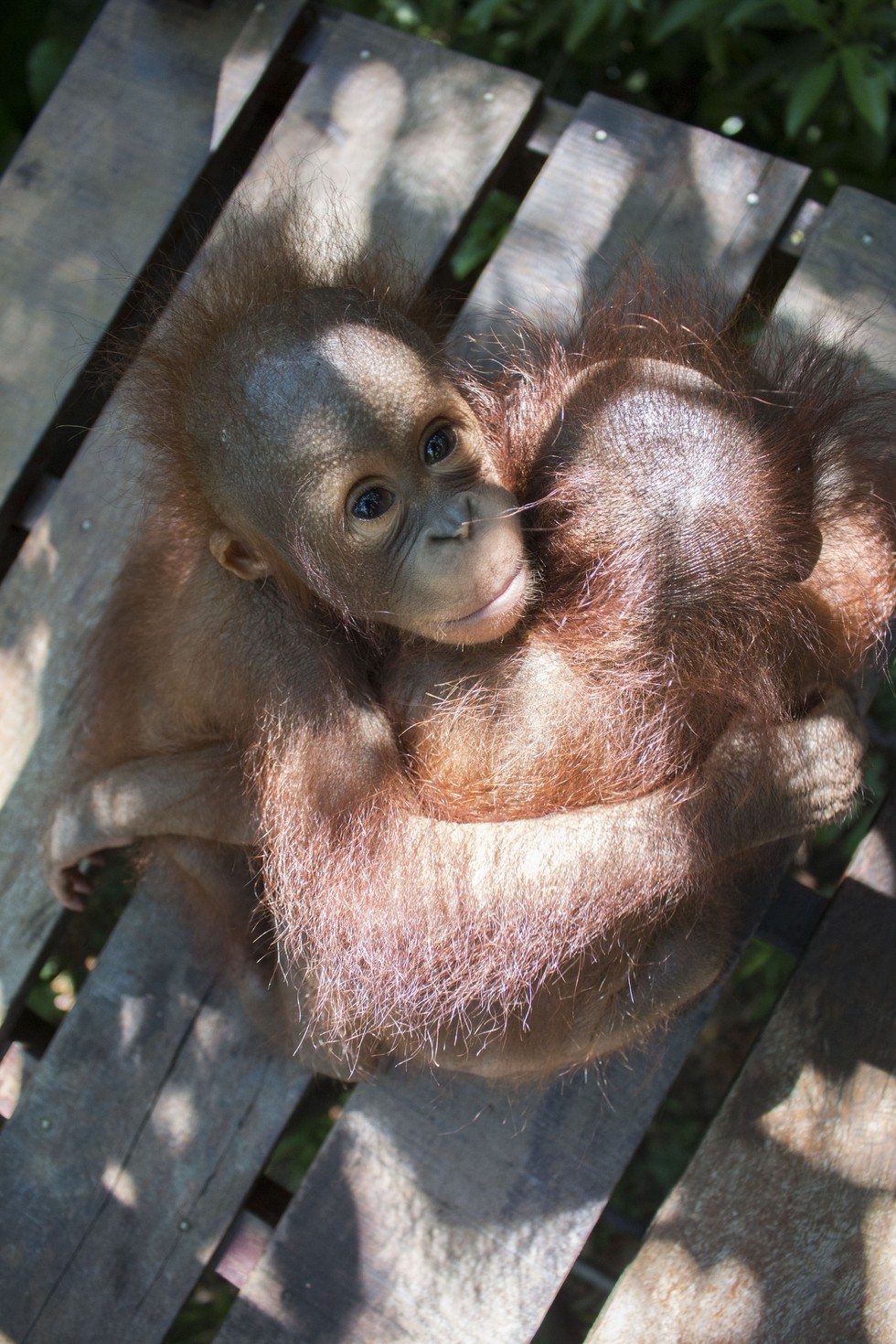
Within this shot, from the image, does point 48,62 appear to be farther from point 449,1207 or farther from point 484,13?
point 449,1207

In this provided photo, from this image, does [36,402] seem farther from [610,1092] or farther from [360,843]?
[610,1092]

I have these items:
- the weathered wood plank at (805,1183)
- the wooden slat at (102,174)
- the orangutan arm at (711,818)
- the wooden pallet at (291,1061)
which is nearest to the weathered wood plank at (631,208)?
the wooden pallet at (291,1061)

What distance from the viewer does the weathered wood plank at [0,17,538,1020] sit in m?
2.43

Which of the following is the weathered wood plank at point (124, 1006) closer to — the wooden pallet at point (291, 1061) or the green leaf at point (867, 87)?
the wooden pallet at point (291, 1061)

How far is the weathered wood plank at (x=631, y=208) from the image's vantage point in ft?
7.77

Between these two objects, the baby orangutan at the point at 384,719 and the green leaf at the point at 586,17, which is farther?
the green leaf at the point at 586,17

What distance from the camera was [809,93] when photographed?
2.47m

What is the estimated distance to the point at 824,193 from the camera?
9.75ft

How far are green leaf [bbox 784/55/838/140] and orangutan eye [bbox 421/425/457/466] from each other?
4.09 ft

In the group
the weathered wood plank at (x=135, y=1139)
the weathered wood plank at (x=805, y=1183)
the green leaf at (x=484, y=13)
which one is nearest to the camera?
the weathered wood plank at (x=805, y=1183)

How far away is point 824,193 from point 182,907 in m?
2.29

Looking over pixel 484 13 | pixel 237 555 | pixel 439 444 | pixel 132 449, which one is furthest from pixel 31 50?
pixel 439 444

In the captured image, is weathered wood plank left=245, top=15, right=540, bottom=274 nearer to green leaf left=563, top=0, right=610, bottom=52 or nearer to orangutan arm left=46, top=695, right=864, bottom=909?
green leaf left=563, top=0, right=610, bottom=52

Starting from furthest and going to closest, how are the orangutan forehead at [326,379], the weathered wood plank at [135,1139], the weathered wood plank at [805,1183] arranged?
the weathered wood plank at [135,1139], the weathered wood plank at [805,1183], the orangutan forehead at [326,379]
